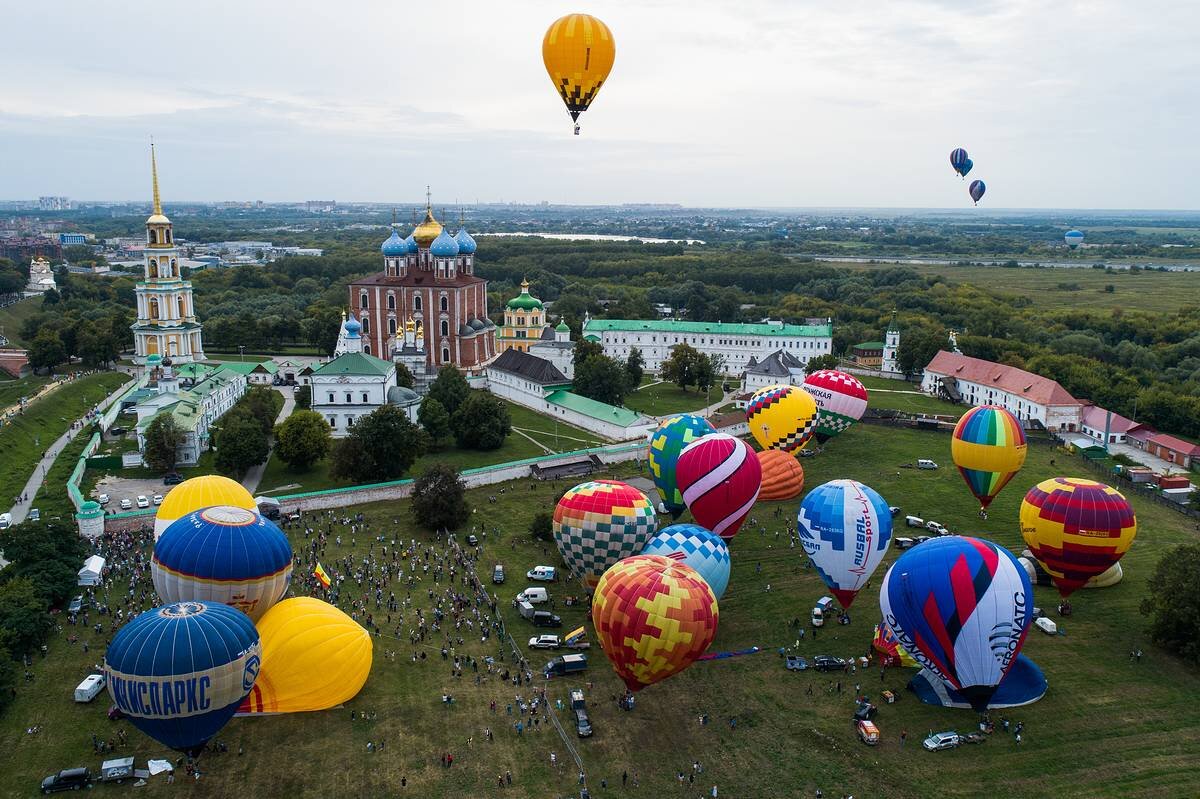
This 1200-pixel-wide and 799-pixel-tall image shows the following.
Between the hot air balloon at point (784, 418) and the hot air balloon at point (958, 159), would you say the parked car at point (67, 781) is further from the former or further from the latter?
the hot air balloon at point (958, 159)

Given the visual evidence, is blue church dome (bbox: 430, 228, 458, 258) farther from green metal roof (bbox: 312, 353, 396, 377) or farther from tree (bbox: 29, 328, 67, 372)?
tree (bbox: 29, 328, 67, 372)

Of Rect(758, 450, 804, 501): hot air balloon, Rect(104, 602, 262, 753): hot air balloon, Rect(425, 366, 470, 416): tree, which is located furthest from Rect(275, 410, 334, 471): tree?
Rect(104, 602, 262, 753): hot air balloon

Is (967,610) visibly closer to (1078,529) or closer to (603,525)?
(1078,529)

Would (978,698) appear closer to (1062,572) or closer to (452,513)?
(1062,572)

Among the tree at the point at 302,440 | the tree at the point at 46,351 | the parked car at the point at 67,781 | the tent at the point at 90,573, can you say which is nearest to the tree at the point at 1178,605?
the parked car at the point at 67,781

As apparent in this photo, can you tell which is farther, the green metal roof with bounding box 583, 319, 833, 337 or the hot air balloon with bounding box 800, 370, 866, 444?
the green metal roof with bounding box 583, 319, 833, 337

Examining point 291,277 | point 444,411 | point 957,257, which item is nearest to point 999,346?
point 444,411
